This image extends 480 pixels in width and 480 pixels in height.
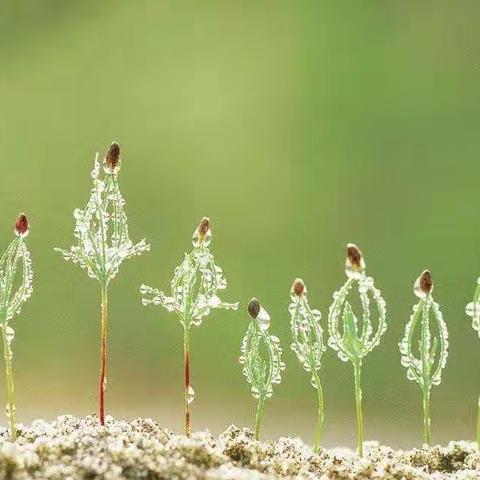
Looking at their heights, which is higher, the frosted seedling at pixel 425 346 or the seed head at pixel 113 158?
the seed head at pixel 113 158

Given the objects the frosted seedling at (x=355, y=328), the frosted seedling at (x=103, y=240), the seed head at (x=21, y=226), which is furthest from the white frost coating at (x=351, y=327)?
the seed head at (x=21, y=226)

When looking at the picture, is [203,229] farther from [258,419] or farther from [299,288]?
[258,419]

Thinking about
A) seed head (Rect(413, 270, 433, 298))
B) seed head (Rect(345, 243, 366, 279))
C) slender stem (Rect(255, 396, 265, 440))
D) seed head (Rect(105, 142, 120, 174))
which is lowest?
slender stem (Rect(255, 396, 265, 440))

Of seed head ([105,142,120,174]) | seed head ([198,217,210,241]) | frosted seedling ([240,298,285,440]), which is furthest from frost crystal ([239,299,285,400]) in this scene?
seed head ([105,142,120,174])

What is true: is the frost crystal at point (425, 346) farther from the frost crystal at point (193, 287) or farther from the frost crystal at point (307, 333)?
the frost crystal at point (193, 287)

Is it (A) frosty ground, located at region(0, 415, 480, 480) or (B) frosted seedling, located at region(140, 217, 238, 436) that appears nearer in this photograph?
(A) frosty ground, located at region(0, 415, 480, 480)

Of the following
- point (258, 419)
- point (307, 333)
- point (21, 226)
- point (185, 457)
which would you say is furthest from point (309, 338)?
point (21, 226)

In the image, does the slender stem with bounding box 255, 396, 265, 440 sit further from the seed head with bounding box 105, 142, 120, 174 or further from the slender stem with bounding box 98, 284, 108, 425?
the seed head with bounding box 105, 142, 120, 174

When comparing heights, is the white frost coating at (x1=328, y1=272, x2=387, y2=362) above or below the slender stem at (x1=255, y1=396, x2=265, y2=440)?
above
